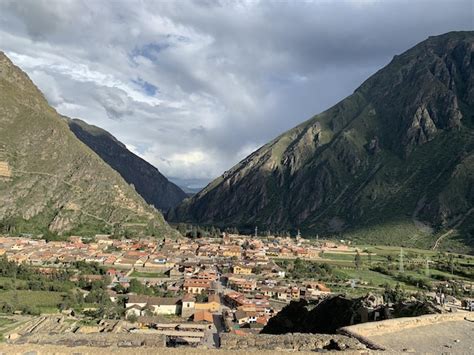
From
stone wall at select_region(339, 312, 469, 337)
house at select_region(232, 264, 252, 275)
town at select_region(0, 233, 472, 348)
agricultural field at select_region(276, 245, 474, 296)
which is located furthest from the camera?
house at select_region(232, 264, 252, 275)

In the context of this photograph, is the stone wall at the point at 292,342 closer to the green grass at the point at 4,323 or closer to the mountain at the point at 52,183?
the green grass at the point at 4,323

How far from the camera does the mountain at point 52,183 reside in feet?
366

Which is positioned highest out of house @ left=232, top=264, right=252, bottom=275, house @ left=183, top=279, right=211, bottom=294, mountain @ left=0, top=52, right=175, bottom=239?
mountain @ left=0, top=52, right=175, bottom=239

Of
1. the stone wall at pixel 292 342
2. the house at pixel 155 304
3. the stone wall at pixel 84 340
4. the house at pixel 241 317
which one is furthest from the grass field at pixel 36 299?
the stone wall at pixel 292 342

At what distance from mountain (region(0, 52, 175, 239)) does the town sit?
45.8 feet

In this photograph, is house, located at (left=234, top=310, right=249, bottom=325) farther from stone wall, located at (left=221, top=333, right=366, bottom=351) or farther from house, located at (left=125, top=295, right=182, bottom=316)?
stone wall, located at (left=221, top=333, right=366, bottom=351)

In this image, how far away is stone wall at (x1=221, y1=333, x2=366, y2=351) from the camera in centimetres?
1192

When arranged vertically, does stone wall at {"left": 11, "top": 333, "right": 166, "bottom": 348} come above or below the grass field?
above

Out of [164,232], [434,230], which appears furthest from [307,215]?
[164,232]

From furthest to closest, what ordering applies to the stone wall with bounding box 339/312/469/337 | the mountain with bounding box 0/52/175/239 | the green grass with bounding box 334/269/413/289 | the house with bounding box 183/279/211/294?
the mountain with bounding box 0/52/175/239, the green grass with bounding box 334/269/413/289, the house with bounding box 183/279/211/294, the stone wall with bounding box 339/312/469/337

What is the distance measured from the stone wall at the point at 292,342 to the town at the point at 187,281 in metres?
20.0

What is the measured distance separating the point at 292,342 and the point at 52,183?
122 m

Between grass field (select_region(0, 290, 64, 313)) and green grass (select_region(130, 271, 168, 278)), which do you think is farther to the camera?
green grass (select_region(130, 271, 168, 278))

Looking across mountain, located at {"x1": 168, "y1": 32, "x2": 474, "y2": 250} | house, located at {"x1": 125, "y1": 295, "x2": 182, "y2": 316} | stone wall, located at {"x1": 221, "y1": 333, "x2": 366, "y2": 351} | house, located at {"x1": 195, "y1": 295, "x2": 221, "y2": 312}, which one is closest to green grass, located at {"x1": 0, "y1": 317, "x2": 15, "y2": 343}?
house, located at {"x1": 125, "y1": 295, "x2": 182, "y2": 316}
